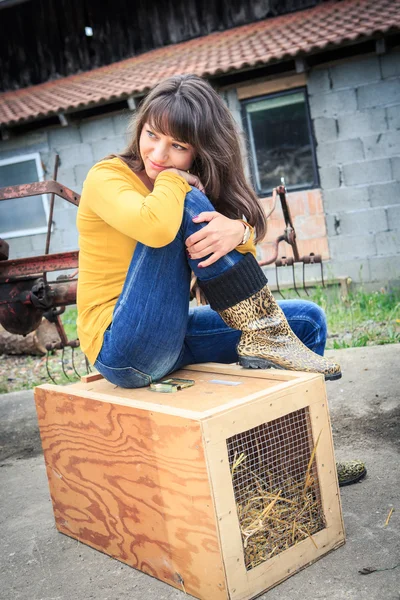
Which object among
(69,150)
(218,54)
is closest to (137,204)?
(218,54)

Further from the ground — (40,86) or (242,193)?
(40,86)

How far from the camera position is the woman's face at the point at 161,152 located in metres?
1.90

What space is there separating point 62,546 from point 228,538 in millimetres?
737

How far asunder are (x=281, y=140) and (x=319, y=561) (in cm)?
695

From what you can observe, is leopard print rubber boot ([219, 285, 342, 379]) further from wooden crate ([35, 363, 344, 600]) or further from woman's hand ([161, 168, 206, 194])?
woman's hand ([161, 168, 206, 194])

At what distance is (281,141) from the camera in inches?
314

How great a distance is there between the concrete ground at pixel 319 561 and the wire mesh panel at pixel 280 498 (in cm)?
9

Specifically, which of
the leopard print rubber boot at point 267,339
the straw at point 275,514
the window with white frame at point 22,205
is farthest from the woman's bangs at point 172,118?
the window with white frame at point 22,205

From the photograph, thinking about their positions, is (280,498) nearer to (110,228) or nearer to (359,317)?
(110,228)

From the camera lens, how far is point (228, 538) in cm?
143

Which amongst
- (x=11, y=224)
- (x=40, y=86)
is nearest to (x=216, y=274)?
(x=11, y=224)

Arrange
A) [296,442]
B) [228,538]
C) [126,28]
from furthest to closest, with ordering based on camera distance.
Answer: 1. [126,28]
2. [296,442]
3. [228,538]

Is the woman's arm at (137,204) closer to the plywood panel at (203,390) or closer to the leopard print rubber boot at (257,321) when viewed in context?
the leopard print rubber boot at (257,321)

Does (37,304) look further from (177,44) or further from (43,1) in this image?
(43,1)
